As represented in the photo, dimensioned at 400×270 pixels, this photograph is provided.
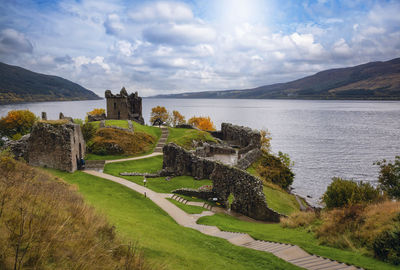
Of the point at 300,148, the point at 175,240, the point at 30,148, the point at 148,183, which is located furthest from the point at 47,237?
the point at 300,148

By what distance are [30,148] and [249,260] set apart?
29043 millimetres

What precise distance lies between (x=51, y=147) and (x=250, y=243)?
2583 centimetres

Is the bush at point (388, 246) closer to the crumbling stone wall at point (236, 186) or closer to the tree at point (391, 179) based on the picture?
the crumbling stone wall at point (236, 186)

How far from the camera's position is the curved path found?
30.2 feet

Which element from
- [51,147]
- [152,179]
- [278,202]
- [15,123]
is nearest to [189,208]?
[152,179]

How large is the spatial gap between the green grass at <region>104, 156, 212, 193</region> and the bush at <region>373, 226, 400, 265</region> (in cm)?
1948

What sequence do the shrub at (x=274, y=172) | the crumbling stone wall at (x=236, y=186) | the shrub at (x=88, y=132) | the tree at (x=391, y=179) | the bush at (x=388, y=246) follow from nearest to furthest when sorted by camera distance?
the bush at (x=388, y=246) → the crumbling stone wall at (x=236, y=186) → the tree at (x=391, y=179) → the shrub at (x=274, y=172) → the shrub at (x=88, y=132)

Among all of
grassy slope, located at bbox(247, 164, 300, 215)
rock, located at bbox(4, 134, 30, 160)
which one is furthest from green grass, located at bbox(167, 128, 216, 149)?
rock, located at bbox(4, 134, 30, 160)

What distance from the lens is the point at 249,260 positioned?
9.80m

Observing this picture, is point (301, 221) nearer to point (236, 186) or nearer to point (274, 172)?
point (236, 186)

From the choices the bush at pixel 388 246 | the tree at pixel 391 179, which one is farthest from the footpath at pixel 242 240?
the tree at pixel 391 179

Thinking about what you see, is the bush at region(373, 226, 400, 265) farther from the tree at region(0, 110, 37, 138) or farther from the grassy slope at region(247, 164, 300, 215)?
the tree at region(0, 110, 37, 138)

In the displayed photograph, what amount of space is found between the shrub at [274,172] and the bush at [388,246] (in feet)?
86.3

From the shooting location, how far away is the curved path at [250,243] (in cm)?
922
